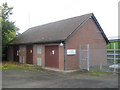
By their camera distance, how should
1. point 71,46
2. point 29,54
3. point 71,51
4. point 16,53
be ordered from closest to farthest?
1. point 71,51
2. point 71,46
3. point 29,54
4. point 16,53

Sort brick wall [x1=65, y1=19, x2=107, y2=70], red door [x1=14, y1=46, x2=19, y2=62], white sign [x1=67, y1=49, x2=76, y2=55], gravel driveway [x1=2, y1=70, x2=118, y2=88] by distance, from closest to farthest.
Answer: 1. gravel driveway [x1=2, y1=70, x2=118, y2=88]
2. white sign [x1=67, y1=49, x2=76, y2=55]
3. brick wall [x1=65, y1=19, x2=107, y2=70]
4. red door [x1=14, y1=46, x2=19, y2=62]

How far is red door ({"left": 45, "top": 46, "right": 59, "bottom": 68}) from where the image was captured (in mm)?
14834

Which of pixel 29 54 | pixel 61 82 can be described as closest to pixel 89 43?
pixel 29 54

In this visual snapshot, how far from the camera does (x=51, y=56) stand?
50.8ft

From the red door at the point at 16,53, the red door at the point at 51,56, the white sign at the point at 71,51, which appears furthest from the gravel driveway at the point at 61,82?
the red door at the point at 16,53

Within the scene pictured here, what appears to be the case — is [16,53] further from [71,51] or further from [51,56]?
[71,51]

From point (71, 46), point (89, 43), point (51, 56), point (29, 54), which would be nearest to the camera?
point (71, 46)

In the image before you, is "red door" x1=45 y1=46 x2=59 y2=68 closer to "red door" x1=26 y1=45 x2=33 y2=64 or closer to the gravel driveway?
"red door" x1=26 y1=45 x2=33 y2=64

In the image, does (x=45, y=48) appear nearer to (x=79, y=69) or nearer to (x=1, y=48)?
(x=79, y=69)

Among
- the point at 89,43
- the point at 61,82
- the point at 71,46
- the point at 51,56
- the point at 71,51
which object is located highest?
the point at 89,43

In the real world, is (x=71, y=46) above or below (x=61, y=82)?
above

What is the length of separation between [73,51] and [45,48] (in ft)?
11.4

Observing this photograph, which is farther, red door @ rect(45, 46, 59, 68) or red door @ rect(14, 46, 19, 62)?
red door @ rect(14, 46, 19, 62)

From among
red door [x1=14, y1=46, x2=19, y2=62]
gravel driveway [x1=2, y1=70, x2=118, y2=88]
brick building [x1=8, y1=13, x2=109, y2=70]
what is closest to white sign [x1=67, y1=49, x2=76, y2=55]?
brick building [x1=8, y1=13, x2=109, y2=70]
